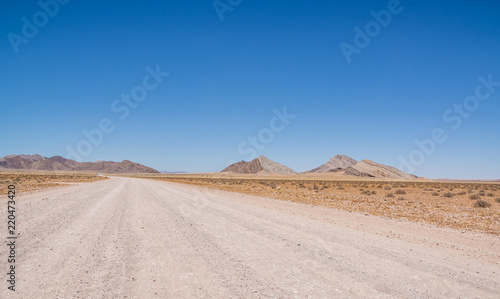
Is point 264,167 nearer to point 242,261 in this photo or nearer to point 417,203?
point 417,203

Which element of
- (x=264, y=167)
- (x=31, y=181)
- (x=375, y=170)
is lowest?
(x=31, y=181)

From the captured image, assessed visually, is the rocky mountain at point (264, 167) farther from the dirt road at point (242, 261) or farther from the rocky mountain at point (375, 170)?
the dirt road at point (242, 261)

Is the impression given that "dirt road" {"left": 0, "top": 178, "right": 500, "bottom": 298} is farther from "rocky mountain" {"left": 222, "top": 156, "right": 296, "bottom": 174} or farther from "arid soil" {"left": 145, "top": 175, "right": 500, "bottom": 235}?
"rocky mountain" {"left": 222, "top": 156, "right": 296, "bottom": 174}

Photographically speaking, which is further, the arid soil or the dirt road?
the arid soil

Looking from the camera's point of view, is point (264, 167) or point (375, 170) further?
point (264, 167)

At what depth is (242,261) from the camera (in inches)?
240

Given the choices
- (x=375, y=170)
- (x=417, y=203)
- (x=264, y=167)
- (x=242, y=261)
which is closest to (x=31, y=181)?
(x=242, y=261)

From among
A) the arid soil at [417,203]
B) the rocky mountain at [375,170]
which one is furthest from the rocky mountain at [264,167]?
the arid soil at [417,203]

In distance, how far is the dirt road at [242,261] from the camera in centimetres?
469

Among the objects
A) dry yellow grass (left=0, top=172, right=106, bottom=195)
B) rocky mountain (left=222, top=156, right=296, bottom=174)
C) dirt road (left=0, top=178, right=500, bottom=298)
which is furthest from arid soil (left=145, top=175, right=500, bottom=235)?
rocky mountain (left=222, top=156, right=296, bottom=174)

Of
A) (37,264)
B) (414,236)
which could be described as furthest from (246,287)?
(414,236)

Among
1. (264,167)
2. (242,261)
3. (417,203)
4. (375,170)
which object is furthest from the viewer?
(264,167)

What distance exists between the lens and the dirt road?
469cm

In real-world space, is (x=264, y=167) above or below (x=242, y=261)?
above
